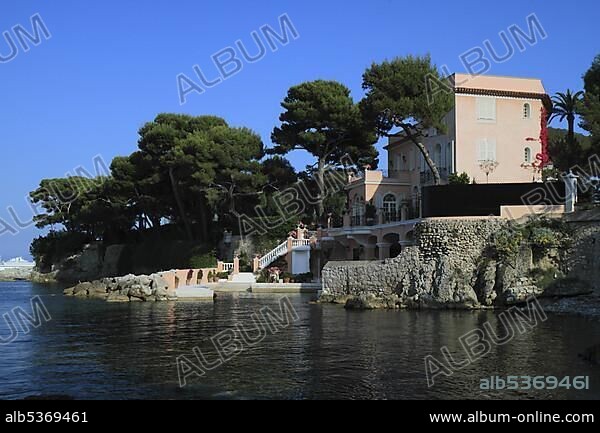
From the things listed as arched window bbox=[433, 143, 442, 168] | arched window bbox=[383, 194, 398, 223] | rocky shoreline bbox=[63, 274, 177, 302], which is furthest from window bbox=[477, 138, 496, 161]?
rocky shoreline bbox=[63, 274, 177, 302]

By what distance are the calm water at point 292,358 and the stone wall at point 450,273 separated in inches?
99.2

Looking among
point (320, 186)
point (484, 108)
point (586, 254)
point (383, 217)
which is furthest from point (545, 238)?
point (320, 186)

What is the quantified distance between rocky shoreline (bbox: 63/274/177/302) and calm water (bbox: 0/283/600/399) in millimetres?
10092

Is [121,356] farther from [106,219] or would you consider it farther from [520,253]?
[106,219]

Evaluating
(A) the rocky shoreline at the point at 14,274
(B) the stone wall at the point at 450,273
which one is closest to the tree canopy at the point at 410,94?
(B) the stone wall at the point at 450,273

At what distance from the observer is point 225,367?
13320 mm

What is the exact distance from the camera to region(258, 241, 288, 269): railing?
43281 mm

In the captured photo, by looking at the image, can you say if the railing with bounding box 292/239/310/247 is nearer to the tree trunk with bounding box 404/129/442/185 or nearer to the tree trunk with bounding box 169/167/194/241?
the tree trunk with bounding box 404/129/442/185

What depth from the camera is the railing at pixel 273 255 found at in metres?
43.3

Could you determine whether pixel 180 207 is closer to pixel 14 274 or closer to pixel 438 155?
pixel 438 155

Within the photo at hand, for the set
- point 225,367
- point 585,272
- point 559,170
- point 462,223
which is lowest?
point 225,367
